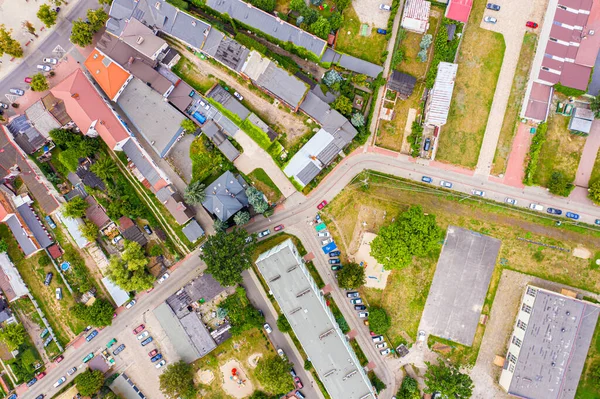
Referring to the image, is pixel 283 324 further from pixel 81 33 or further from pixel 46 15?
pixel 46 15

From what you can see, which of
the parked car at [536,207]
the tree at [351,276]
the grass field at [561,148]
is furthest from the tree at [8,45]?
the parked car at [536,207]

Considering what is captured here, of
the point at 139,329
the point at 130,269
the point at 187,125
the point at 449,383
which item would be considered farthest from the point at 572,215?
the point at 139,329

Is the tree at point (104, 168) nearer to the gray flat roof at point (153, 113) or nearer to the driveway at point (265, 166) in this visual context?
the gray flat roof at point (153, 113)

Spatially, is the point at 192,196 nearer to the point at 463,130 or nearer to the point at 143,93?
the point at 143,93

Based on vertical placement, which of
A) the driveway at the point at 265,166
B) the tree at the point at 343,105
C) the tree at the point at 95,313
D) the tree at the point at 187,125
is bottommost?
the tree at the point at 95,313

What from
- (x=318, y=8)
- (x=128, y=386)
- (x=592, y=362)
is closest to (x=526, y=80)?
(x=318, y=8)

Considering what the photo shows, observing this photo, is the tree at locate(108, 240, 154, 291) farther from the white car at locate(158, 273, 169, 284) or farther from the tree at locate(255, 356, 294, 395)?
the tree at locate(255, 356, 294, 395)
